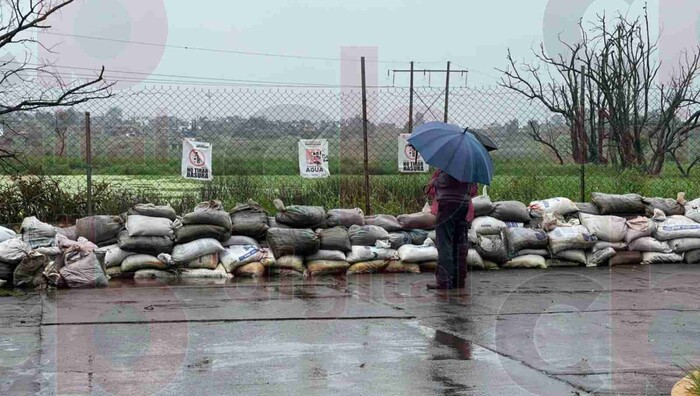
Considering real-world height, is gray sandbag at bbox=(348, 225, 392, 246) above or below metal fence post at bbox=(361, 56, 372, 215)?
below

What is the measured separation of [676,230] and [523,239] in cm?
202

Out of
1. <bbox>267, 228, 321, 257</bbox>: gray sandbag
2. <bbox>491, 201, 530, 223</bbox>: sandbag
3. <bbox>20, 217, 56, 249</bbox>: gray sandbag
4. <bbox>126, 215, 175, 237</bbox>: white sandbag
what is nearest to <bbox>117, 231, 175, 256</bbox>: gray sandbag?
<bbox>126, 215, 175, 237</bbox>: white sandbag

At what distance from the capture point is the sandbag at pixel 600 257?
1178 centimetres

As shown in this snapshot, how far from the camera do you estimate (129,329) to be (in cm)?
749

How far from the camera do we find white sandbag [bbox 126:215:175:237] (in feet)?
33.7

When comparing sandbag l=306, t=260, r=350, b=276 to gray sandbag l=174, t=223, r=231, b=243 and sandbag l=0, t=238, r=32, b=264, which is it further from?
sandbag l=0, t=238, r=32, b=264

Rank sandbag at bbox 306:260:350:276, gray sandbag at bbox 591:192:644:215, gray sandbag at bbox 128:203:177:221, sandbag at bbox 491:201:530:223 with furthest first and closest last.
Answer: gray sandbag at bbox 591:192:644:215
sandbag at bbox 491:201:530:223
sandbag at bbox 306:260:350:276
gray sandbag at bbox 128:203:177:221

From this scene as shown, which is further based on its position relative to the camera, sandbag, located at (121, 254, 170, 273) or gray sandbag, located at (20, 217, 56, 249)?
sandbag, located at (121, 254, 170, 273)

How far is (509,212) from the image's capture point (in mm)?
11766

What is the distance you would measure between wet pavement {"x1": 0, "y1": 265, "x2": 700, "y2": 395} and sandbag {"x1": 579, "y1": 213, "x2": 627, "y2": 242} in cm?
139

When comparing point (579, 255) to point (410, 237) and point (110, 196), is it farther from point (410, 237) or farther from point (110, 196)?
point (110, 196)

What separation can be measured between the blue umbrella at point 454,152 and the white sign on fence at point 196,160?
3014 mm

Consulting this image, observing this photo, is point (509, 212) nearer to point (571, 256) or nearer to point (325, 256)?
point (571, 256)

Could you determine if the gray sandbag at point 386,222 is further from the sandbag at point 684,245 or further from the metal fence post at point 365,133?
the sandbag at point 684,245
